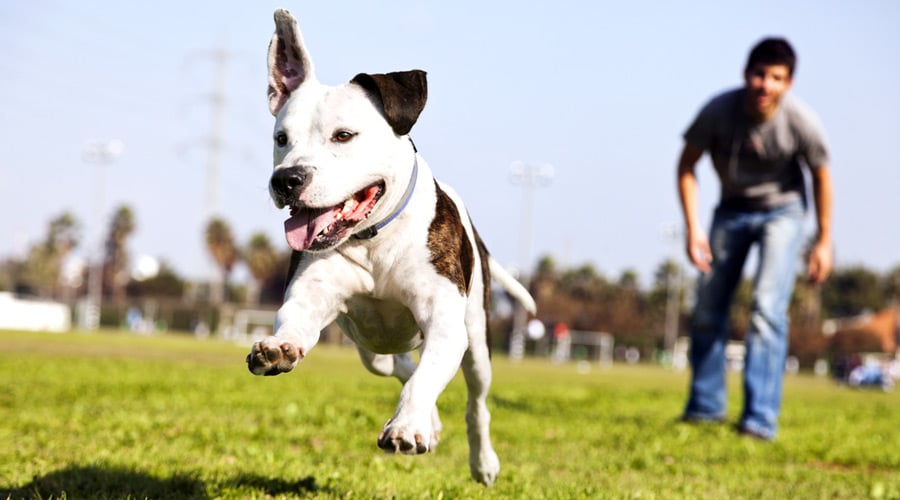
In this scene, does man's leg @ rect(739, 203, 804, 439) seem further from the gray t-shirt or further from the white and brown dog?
the white and brown dog

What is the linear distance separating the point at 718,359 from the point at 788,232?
4.63 feet

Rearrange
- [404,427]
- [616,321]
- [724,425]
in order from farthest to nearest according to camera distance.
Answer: [616,321], [724,425], [404,427]

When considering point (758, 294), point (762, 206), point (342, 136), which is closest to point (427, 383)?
point (342, 136)

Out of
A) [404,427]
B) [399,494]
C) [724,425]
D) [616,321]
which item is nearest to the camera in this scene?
[404,427]

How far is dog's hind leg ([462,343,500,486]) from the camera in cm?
464

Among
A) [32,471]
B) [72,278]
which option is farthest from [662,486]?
[72,278]

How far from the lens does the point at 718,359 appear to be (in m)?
9.23

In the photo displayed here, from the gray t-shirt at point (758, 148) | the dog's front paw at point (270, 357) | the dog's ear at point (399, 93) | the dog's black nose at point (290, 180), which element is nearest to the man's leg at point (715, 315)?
the gray t-shirt at point (758, 148)

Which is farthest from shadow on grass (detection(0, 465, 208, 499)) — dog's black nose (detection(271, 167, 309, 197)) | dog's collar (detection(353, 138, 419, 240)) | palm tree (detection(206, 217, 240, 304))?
palm tree (detection(206, 217, 240, 304))

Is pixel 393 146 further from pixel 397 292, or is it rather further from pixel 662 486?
pixel 662 486

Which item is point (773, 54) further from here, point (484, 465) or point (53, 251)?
point (53, 251)

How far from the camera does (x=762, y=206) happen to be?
8609 millimetres

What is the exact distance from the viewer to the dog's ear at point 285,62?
3.98 metres

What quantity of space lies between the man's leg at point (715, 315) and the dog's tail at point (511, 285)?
380 centimetres
